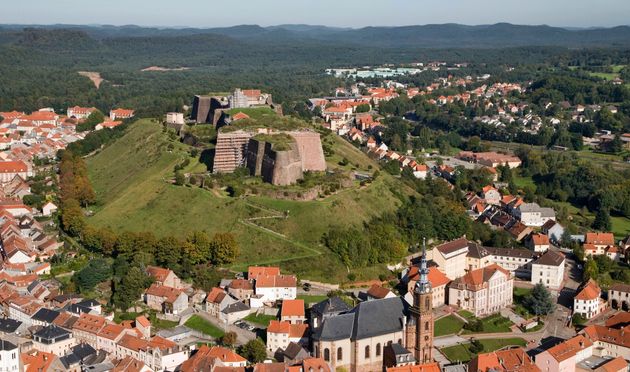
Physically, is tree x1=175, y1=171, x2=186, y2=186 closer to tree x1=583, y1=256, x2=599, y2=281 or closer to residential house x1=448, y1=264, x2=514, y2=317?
residential house x1=448, y1=264, x2=514, y2=317

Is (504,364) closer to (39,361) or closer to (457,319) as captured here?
(457,319)

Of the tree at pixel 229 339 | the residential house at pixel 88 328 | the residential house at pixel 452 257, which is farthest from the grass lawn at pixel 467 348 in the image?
the residential house at pixel 88 328

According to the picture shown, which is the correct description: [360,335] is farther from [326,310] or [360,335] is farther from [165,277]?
[165,277]

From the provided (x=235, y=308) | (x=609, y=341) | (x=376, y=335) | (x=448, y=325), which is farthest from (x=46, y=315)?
(x=609, y=341)

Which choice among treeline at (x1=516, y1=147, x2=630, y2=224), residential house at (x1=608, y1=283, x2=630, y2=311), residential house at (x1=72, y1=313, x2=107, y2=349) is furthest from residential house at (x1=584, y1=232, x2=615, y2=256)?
residential house at (x1=72, y1=313, x2=107, y2=349)

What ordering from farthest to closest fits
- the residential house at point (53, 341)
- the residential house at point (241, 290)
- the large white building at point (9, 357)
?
the residential house at point (241, 290), the residential house at point (53, 341), the large white building at point (9, 357)

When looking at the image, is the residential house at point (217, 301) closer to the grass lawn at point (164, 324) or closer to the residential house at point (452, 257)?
the grass lawn at point (164, 324)
